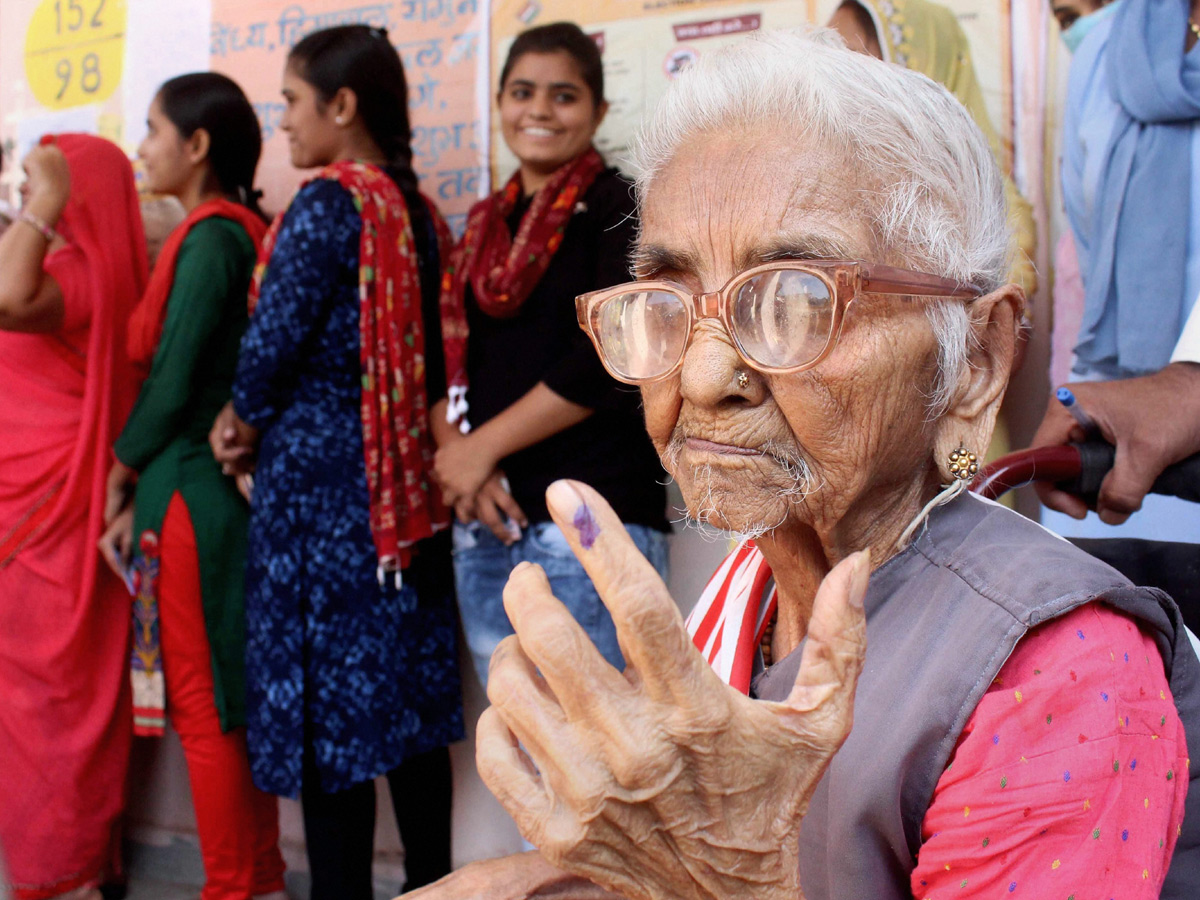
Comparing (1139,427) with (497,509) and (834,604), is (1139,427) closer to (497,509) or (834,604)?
(834,604)

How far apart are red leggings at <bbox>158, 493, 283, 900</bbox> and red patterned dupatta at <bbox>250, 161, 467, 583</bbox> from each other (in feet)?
2.29

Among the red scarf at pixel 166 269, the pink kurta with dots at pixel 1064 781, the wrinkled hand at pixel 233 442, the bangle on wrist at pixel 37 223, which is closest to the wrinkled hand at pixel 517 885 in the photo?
the pink kurta with dots at pixel 1064 781

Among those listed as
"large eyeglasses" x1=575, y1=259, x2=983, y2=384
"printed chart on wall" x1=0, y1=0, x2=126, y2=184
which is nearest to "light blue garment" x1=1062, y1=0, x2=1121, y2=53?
"large eyeglasses" x1=575, y1=259, x2=983, y2=384

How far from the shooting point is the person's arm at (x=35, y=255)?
3053 millimetres

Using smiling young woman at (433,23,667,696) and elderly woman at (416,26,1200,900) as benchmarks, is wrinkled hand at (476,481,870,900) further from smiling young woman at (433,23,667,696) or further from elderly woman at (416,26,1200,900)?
smiling young woman at (433,23,667,696)

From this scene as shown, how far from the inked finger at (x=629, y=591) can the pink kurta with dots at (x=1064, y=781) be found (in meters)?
0.35

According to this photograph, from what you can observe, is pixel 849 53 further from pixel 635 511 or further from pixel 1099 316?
pixel 635 511

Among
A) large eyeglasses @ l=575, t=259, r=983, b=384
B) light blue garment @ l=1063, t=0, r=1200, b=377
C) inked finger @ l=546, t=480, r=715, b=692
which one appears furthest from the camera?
light blue garment @ l=1063, t=0, r=1200, b=377

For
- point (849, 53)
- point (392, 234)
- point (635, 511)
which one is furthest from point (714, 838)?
point (392, 234)

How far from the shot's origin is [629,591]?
2.36 feet

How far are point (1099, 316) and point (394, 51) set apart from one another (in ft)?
6.78

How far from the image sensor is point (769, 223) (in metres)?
1.13

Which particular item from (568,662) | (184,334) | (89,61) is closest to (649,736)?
(568,662)

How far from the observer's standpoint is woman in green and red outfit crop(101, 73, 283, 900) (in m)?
2.99
